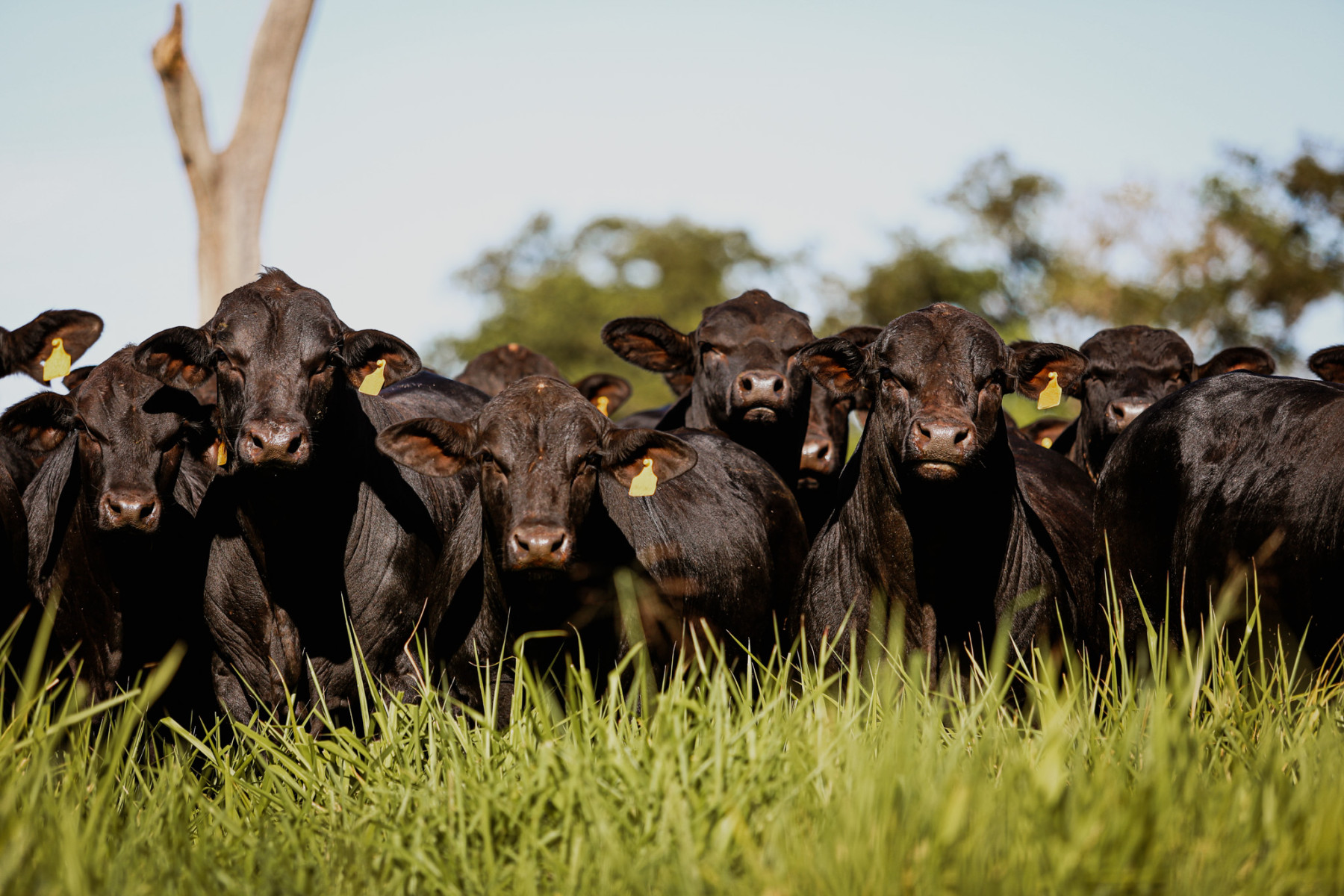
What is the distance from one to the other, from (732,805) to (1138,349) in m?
5.89

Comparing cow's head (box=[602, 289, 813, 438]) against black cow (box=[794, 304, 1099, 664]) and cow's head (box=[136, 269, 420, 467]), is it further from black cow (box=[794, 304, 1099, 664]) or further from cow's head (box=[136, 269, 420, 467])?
cow's head (box=[136, 269, 420, 467])

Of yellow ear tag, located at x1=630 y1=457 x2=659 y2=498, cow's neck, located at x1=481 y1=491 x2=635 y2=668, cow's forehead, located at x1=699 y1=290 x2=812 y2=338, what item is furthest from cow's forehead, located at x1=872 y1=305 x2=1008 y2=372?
cow's forehead, located at x1=699 y1=290 x2=812 y2=338

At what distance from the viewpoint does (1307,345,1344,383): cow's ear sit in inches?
267

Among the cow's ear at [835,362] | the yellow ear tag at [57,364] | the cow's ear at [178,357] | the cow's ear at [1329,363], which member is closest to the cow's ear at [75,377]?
the yellow ear tag at [57,364]

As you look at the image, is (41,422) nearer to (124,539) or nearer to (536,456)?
(124,539)

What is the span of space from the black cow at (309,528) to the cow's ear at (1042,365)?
8.62 feet

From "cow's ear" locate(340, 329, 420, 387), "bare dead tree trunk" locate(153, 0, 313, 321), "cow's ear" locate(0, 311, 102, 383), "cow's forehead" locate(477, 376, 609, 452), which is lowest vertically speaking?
"cow's forehead" locate(477, 376, 609, 452)

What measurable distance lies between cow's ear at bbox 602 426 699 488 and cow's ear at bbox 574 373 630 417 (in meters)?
5.11

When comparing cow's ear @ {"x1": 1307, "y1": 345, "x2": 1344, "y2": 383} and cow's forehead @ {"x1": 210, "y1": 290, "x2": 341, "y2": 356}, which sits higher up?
cow's forehead @ {"x1": 210, "y1": 290, "x2": 341, "y2": 356}

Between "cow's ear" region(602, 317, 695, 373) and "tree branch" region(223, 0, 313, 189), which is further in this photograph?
"tree branch" region(223, 0, 313, 189)

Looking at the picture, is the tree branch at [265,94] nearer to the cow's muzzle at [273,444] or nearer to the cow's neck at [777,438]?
the cow's neck at [777,438]

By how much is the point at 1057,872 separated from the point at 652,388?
119 feet

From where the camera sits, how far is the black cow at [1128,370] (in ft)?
26.0

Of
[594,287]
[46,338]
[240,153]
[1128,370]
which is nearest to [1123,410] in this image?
[1128,370]
